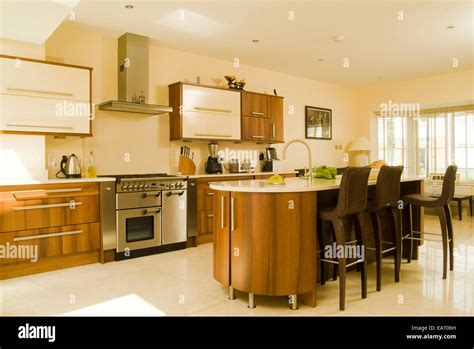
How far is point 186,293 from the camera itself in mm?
3080

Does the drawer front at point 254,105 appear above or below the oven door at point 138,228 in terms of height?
above

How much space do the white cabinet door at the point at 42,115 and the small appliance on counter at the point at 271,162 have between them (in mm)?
3097

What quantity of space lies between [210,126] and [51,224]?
2.49 metres

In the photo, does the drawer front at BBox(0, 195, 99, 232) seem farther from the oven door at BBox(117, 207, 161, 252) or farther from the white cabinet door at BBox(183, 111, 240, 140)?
the white cabinet door at BBox(183, 111, 240, 140)

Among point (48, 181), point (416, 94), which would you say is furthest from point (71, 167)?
point (416, 94)

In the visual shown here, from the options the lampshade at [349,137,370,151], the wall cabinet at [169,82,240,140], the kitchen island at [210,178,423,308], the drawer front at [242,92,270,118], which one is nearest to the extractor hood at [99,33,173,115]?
the wall cabinet at [169,82,240,140]

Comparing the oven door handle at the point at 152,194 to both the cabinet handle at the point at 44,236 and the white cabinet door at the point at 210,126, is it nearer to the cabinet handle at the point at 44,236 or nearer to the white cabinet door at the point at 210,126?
the cabinet handle at the point at 44,236

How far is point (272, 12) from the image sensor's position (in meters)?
4.04

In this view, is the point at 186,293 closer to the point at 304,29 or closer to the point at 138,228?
the point at 138,228

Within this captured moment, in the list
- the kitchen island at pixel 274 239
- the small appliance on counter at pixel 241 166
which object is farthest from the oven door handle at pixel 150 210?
the kitchen island at pixel 274 239

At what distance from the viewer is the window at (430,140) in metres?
7.57

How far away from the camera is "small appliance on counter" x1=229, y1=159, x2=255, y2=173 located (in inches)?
224

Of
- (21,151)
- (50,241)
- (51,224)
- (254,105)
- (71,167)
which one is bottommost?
(50,241)

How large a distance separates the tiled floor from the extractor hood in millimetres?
1920
